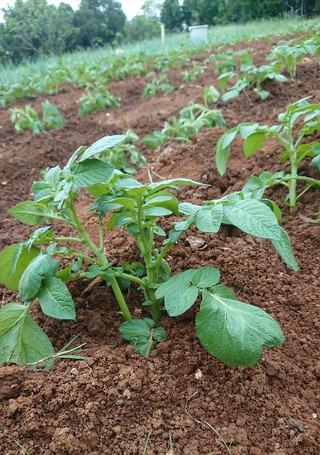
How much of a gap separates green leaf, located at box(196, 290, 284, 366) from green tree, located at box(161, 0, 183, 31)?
21761 millimetres

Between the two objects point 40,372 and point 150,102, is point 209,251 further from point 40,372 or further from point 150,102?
point 150,102

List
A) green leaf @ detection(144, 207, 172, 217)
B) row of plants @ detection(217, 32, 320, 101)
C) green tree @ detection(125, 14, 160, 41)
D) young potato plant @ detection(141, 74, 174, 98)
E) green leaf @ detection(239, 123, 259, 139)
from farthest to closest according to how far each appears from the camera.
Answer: green tree @ detection(125, 14, 160, 41) < young potato plant @ detection(141, 74, 174, 98) < row of plants @ detection(217, 32, 320, 101) < green leaf @ detection(239, 123, 259, 139) < green leaf @ detection(144, 207, 172, 217)

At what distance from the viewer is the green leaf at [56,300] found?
3.79 ft

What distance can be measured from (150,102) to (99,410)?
4.47 metres

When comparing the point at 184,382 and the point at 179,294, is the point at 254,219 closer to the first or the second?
the point at 179,294

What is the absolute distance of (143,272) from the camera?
144cm

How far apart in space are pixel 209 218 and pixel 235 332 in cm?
29

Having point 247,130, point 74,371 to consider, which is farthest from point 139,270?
point 247,130

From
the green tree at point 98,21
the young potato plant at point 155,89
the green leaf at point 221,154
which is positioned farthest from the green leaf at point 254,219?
the green tree at point 98,21

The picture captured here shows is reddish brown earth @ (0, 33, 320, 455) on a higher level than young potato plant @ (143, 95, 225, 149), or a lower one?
lower

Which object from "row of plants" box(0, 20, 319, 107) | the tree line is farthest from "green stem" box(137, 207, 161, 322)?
the tree line

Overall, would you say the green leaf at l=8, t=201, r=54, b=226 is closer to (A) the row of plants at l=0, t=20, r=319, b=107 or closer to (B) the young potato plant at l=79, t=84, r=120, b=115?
(B) the young potato plant at l=79, t=84, r=120, b=115

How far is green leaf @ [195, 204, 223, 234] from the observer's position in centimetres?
108

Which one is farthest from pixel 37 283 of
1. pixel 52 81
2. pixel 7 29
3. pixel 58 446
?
pixel 7 29
